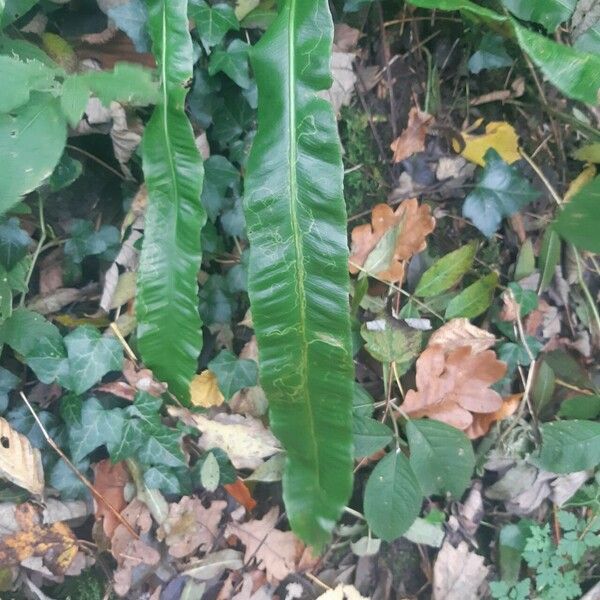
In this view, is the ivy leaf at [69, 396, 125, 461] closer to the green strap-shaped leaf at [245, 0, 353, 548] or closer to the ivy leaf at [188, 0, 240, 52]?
the green strap-shaped leaf at [245, 0, 353, 548]

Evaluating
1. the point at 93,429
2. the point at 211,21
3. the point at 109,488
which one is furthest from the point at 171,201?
the point at 109,488

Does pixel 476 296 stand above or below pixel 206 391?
above

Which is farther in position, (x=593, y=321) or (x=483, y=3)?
(x=593, y=321)

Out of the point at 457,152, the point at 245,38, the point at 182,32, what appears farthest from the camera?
the point at 457,152

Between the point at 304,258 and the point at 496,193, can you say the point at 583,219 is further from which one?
the point at 496,193

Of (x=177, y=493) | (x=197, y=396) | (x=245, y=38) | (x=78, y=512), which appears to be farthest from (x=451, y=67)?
(x=78, y=512)

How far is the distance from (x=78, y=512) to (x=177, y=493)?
0.56ft

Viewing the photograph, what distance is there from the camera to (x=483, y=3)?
956mm

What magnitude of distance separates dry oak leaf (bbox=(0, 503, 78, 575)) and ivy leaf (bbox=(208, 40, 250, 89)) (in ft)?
2.43

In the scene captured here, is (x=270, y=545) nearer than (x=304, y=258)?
No

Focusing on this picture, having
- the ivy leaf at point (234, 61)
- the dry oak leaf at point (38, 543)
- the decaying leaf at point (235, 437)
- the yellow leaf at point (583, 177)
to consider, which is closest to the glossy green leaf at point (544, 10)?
the yellow leaf at point (583, 177)

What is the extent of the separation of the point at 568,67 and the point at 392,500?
0.67 metres

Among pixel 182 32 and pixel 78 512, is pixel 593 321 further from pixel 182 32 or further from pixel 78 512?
pixel 78 512

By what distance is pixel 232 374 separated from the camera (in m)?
0.96
